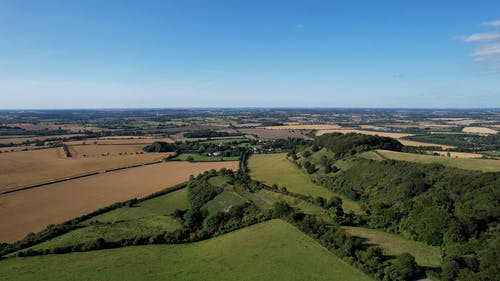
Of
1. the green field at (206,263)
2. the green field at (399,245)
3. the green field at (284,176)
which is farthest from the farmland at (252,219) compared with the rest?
the green field at (284,176)

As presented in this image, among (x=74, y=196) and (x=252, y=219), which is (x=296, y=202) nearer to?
(x=252, y=219)

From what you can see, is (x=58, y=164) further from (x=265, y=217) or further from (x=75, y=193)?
(x=265, y=217)

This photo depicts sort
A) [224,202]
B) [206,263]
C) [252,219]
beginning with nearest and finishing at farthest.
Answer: [206,263], [252,219], [224,202]

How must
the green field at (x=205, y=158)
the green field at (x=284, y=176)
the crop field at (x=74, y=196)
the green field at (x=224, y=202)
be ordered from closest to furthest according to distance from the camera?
1. the crop field at (x=74, y=196)
2. the green field at (x=224, y=202)
3. the green field at (x=284, y=176)
4. the green field at (x=205, y=158)

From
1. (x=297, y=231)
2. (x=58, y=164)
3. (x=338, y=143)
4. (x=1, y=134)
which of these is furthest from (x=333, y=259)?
(x=1, y=134)

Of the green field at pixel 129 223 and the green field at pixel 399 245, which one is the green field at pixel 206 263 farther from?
the green field at pixel 399 245

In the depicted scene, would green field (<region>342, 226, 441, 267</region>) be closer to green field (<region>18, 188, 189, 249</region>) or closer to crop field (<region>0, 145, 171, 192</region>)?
green field (<region>18, 188, 189, 249</region>)

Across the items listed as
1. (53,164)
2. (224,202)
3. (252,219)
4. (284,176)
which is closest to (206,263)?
(252,219)
